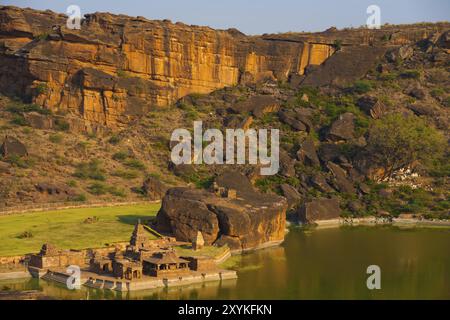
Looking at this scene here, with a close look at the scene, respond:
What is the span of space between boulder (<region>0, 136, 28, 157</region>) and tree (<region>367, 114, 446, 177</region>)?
→ 3391 cm

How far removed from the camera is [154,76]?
112 m

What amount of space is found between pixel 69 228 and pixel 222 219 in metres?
11.2

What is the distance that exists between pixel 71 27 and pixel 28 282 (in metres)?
53.2

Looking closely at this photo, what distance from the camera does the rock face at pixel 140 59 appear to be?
105 metres

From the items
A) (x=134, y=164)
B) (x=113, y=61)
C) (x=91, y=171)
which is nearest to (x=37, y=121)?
(x=91, y=171)

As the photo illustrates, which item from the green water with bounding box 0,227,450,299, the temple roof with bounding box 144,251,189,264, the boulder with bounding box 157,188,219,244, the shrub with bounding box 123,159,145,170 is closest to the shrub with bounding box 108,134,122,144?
the shrub with bounding box 123,159,145,170

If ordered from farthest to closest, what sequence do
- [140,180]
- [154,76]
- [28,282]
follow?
1. [154,76]
2. [140,180]
3. [28,282]

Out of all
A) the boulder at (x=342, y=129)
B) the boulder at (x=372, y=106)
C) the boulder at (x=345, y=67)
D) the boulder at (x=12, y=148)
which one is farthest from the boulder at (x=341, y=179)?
the boulder at (x=12, y=148)

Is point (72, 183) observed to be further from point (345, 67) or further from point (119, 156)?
point (345, 67)

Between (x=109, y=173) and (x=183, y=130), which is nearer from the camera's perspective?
(x=109, y=173)

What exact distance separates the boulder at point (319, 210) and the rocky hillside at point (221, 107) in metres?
0.11

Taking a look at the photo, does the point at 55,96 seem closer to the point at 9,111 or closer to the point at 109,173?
the point at 9,111

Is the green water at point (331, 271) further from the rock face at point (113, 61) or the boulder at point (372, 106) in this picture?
the rock face at point (113, 61)
